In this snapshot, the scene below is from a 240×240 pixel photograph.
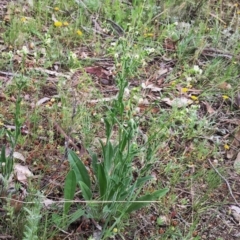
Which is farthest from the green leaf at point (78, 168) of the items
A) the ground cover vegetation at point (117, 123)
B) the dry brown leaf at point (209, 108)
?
the dry brown leaf at point (209, 108)

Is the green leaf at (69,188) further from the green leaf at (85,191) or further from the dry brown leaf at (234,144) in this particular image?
the dry brown leaf at (234,144)

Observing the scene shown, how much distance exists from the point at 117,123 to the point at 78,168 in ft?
0.82

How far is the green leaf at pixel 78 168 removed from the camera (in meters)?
1.83

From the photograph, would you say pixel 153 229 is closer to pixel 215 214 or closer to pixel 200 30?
pixel 215 214

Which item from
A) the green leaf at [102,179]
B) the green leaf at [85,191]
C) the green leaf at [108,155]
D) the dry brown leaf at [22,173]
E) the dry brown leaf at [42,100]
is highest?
the green leaf at [108,155]

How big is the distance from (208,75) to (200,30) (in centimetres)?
48

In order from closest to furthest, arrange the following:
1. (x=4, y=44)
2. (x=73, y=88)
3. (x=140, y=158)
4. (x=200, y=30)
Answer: (x=140, y=158), (x=73, y=88), (x=4, y=44), (x=200, y=30)

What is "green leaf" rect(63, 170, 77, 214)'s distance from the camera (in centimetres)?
171

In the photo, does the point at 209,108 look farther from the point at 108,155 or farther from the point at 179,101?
the point at 108,155

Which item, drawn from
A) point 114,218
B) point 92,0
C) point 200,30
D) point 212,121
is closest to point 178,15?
point 200,30

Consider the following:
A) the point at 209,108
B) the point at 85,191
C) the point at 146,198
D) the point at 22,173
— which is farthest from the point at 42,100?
the point at 209,108

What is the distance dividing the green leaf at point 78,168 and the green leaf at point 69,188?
0.35ft

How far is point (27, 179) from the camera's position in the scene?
75.4 inches

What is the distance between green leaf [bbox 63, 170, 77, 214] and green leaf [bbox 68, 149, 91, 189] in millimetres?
107
